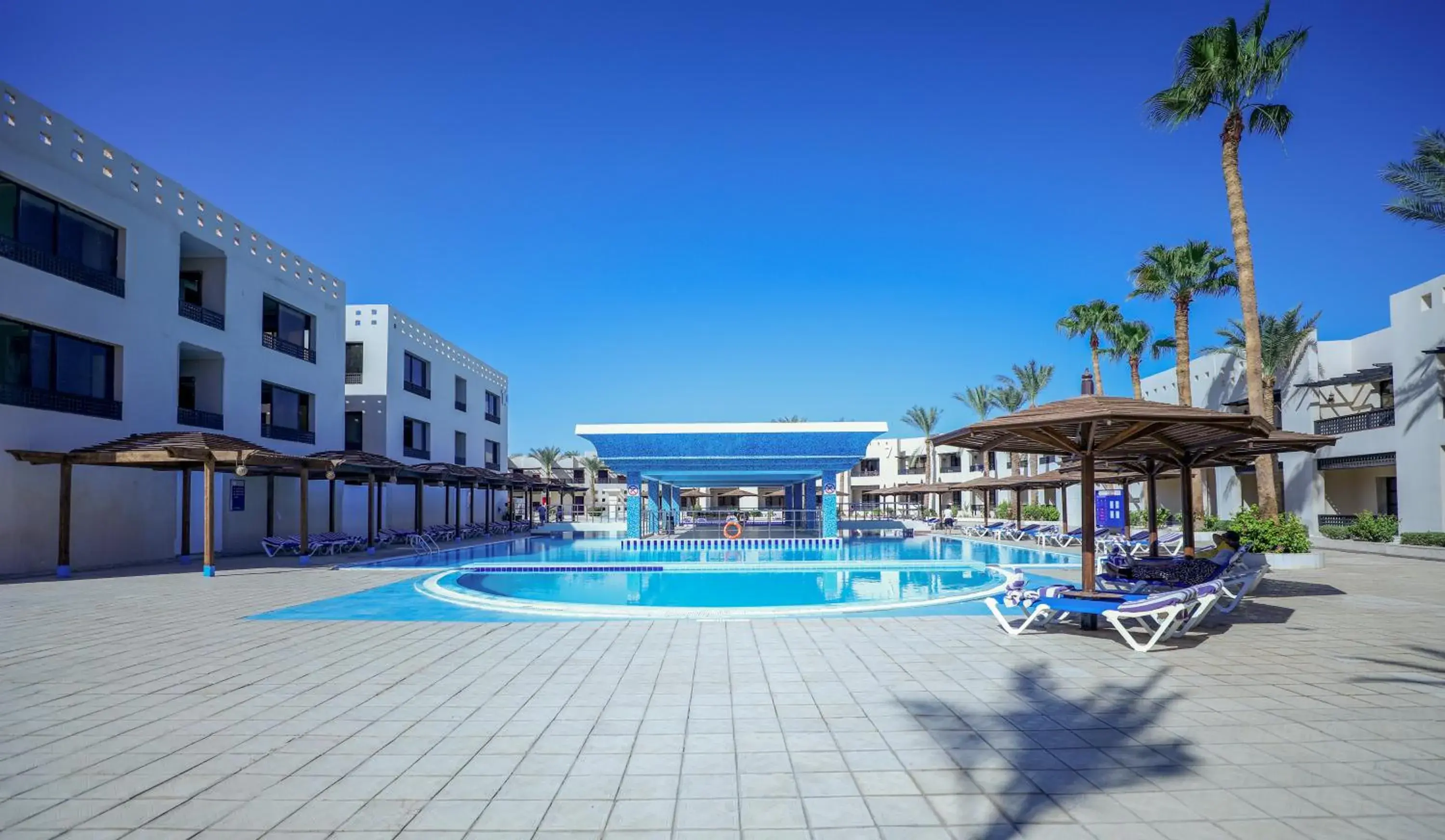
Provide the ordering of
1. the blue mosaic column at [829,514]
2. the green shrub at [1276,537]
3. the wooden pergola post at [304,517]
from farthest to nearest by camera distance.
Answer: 1. the blue mosaic column at [829,514]
2. the wooden pergola post at [304,517]
3. the green shrub at [1276,537]

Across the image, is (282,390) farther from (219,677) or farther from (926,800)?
(926,800)

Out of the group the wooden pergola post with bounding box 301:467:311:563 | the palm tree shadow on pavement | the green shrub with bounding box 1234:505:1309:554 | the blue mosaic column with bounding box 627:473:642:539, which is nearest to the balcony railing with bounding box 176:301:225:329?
the wooden pergola post with bounding box 301:467:311:563

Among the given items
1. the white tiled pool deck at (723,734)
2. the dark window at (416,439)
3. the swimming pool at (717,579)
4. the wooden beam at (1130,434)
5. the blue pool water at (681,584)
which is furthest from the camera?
the dark window at (416,439)

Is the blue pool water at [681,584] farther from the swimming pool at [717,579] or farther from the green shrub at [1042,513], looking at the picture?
the green shrub at [1042,513]

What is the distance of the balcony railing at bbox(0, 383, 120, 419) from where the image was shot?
14930 millimetres

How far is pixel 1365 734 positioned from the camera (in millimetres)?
4855

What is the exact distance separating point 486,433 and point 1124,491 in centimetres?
3047

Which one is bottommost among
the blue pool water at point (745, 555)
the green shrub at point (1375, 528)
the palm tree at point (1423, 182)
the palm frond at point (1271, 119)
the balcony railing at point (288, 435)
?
the blue pool water at point (745, 555)

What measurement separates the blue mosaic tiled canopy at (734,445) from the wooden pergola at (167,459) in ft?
29.3

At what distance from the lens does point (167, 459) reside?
49.1 ft

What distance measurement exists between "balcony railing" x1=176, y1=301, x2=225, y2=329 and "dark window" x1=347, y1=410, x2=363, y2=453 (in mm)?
8811

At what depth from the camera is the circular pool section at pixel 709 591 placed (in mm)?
10453

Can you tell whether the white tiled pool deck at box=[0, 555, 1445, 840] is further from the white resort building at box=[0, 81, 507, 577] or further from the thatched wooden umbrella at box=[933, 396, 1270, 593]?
the white resort building at box=[0, 81, 507, 577]

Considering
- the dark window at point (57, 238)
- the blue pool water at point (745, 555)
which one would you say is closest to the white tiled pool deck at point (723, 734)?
the blue pool water at point (745, 555)
